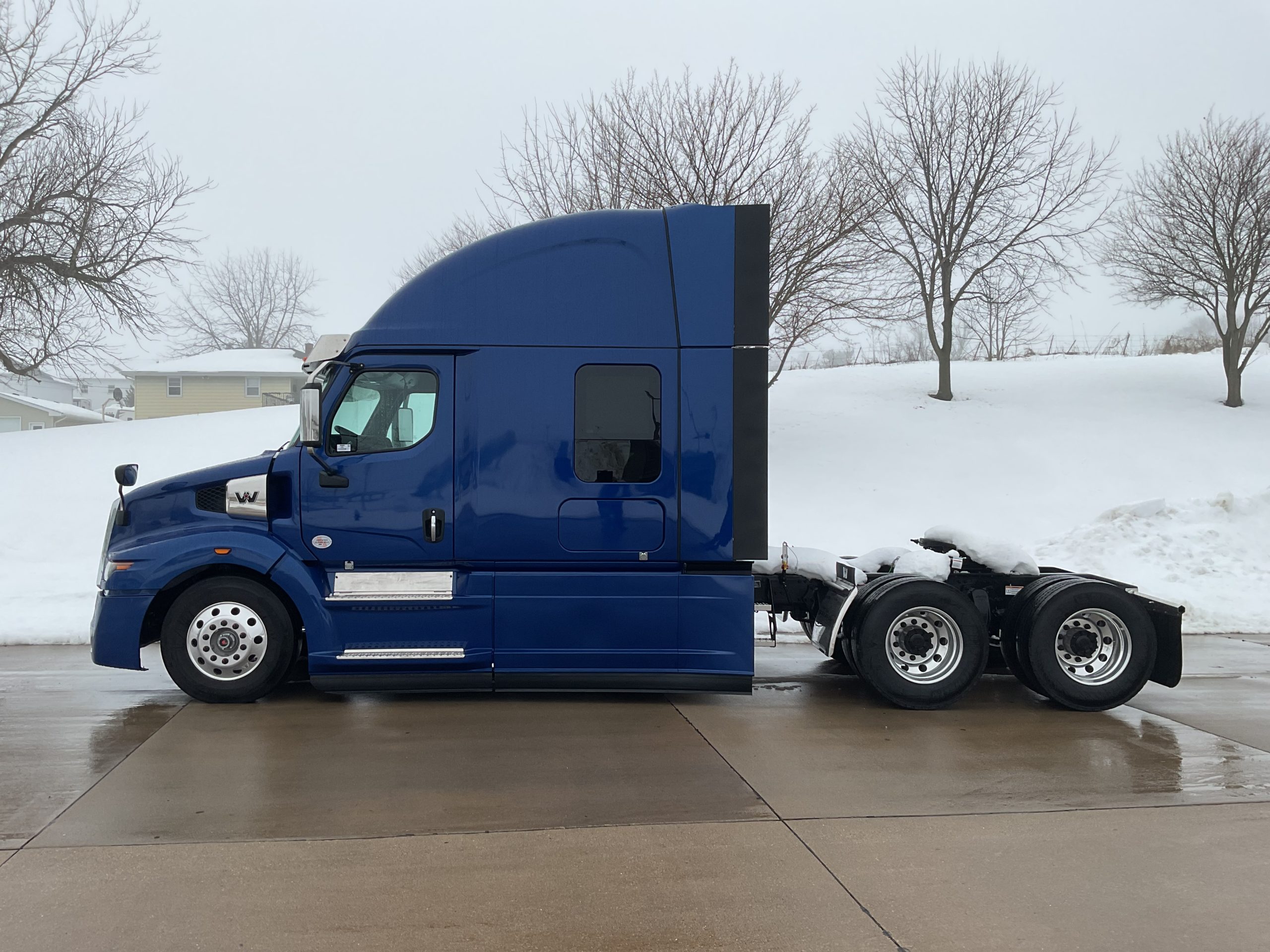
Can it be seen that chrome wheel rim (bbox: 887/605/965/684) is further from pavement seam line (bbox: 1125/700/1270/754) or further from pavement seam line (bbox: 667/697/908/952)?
pavement seam line (bbox: 667/697/908/952)

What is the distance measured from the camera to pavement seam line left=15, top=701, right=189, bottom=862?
14.9ft

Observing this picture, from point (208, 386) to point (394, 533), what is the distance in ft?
144

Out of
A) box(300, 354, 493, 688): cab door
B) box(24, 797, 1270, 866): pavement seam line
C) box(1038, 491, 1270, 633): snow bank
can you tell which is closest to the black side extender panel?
box(300, 354, 493, 688): cab door

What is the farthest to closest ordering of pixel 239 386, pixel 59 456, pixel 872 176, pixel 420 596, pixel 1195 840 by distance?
pixel 239 386 → pixel 872 176 → pixel 59 456 → pixel 420 596 → pixel 1195 840

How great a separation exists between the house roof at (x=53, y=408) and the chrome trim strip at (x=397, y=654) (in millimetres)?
53546

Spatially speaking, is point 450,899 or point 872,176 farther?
point 872,176

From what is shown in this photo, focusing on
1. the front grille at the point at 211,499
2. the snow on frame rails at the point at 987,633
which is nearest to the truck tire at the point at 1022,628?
the snow on frame rails at the point at 987,633

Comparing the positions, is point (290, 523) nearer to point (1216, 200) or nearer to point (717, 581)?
point (717, 581)

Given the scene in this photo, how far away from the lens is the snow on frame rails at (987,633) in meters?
7.14

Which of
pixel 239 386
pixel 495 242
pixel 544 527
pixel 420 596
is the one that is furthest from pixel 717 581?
pixel 239 386

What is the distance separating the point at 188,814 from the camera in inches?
193

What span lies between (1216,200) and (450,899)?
2788cm

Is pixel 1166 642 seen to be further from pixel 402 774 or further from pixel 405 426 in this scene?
pixel 405 426

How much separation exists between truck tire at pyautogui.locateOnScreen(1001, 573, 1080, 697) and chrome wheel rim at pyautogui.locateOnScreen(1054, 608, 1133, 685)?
0.21 m
